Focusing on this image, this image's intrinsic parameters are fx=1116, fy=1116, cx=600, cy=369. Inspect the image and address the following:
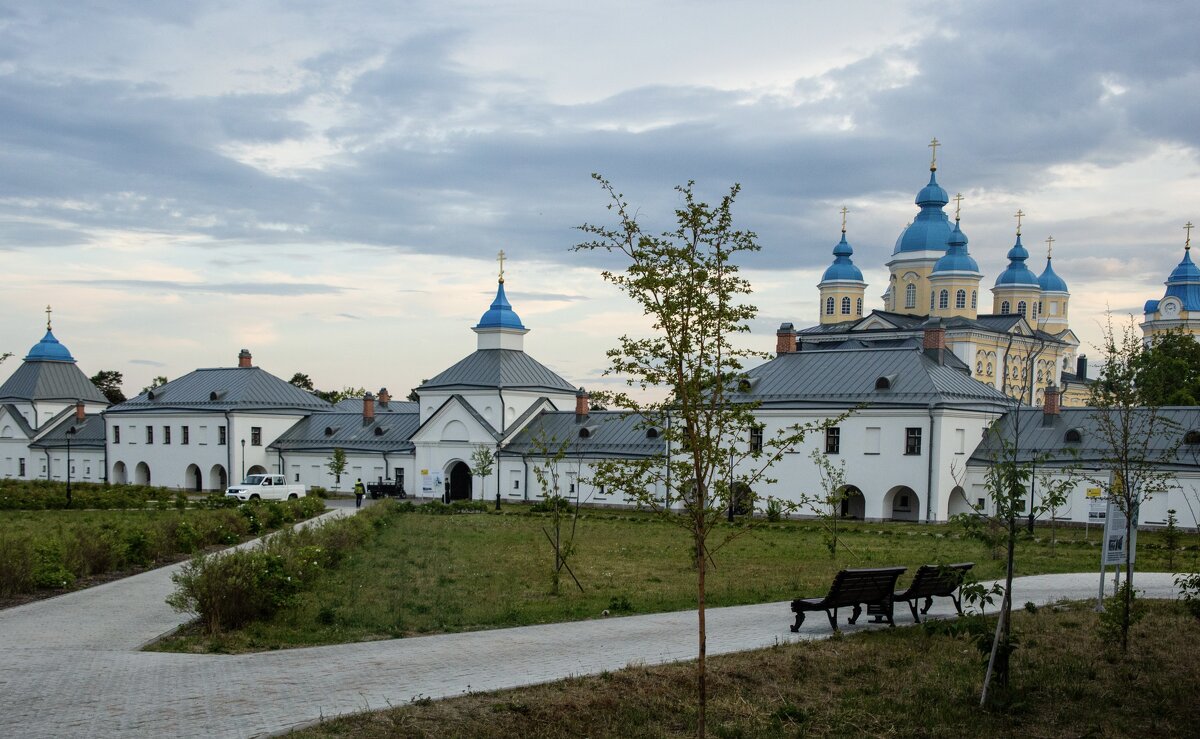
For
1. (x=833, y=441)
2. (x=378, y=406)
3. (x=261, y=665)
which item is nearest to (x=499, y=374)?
(x=833, y=441)

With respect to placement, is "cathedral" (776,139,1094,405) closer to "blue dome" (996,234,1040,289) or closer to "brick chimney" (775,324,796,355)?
"blue dome" (996,234,1040,289)

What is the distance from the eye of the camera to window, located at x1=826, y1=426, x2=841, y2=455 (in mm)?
42281

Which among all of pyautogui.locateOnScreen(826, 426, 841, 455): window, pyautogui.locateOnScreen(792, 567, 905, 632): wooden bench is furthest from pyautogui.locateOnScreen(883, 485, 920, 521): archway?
pyautogui.locateOnScreen(792, 567, 905, 632): wooden bench

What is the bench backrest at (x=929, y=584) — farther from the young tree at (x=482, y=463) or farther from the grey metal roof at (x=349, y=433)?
the grey metal roof at (x=349, y=433)

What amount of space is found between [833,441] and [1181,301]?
2375 inches

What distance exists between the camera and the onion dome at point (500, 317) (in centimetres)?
5456

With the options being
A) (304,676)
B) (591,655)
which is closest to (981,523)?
(591,655)

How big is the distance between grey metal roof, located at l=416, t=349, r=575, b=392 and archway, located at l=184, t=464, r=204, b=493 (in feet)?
53.3

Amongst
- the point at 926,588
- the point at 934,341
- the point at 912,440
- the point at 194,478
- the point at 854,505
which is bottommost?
the point at 194,478

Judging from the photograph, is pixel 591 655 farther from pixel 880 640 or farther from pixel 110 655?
pixel 110 655

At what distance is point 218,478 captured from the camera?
61188 mm

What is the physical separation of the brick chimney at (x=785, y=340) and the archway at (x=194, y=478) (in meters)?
33.1

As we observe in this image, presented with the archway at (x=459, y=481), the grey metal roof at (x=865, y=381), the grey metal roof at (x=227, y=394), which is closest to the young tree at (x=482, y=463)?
the archway at (x=459, y=481)

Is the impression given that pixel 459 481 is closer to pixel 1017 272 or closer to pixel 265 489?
pixel 265 489
